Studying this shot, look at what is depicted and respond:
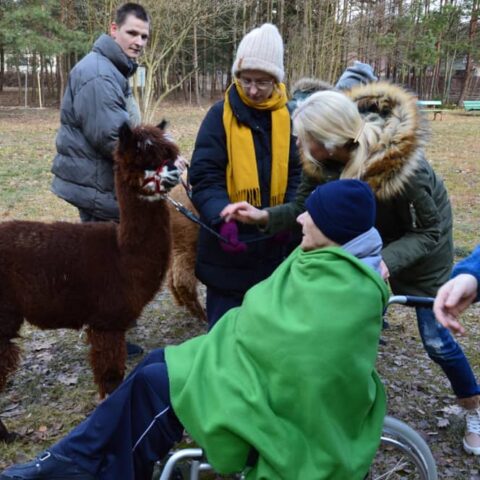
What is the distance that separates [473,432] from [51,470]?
223 centimetres

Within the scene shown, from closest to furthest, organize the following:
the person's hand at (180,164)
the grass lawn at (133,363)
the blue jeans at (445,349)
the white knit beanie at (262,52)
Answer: the white knit beanie at (262,52), the blue jeans at (445,349), the person's hand at (180,164), the grass lawn at (133,363)

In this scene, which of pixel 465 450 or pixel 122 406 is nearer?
pixel 122 406

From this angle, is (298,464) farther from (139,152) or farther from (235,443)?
(139,152)

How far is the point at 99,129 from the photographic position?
131 inches

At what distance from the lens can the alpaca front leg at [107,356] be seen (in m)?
3.12

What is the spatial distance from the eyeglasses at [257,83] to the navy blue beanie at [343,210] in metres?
1.05

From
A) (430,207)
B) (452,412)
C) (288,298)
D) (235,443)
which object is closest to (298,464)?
(235,443)

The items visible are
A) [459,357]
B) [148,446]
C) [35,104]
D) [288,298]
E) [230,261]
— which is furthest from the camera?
[35,104]

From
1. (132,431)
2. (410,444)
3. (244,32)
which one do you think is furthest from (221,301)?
(244,32)

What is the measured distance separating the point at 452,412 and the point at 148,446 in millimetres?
2222

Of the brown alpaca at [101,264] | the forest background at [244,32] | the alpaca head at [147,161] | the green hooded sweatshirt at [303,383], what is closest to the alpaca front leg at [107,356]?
the brown alpaca at [101,264]

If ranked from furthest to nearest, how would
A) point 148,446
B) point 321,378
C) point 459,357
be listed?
point 459,357
point 148,446
point 321,378

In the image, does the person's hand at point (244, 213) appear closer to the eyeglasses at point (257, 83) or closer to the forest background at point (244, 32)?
the eyeglasses at point (257, 83)

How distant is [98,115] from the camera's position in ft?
10.9
